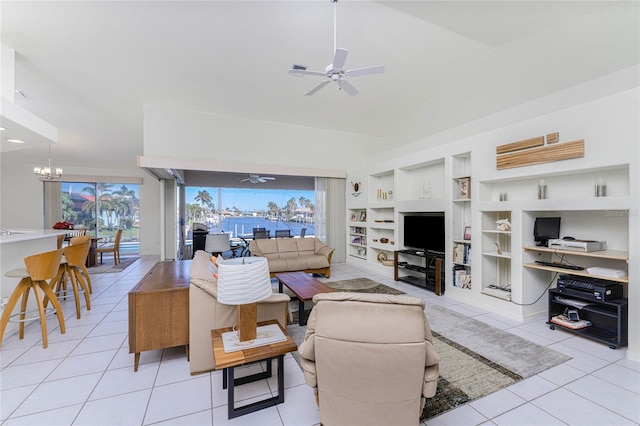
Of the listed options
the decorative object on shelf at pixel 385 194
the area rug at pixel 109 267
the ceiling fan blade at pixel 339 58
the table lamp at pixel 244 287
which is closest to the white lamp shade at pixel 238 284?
the table lamp at pixel 244 287

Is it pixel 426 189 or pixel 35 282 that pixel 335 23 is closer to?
pixel 426 189

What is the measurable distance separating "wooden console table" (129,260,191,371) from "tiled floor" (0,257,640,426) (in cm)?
25

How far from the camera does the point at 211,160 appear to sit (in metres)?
6.09

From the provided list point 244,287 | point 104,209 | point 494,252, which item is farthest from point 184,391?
point 104,209

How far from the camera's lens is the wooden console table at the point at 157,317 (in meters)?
2.32

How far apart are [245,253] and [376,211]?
13.6 ft

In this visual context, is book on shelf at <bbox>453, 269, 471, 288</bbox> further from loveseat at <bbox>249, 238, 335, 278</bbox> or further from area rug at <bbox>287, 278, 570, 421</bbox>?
loveseat at <bbox>249, 238, 335, 278</bbox>

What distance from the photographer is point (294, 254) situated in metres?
6.15

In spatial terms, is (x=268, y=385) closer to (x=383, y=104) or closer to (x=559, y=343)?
(x=559, y=343)

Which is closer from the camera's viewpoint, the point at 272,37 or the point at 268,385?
the point at 268,385

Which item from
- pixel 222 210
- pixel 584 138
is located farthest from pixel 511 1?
pixel 222 210

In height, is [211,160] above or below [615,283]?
above

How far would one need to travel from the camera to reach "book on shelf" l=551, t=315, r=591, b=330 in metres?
2.98

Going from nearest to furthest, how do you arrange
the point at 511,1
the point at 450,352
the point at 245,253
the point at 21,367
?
the point at 21,367
the point at 450,352
the point at 511,1
the point at 245,253
